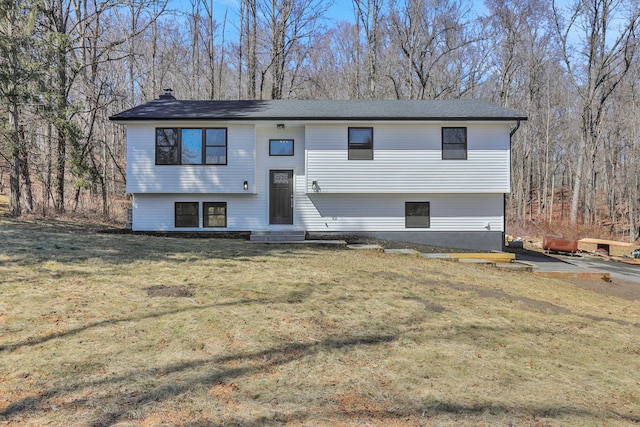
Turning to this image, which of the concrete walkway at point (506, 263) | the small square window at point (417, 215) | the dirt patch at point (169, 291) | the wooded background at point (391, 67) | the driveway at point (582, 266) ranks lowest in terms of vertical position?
the driveway at point (582, 266)

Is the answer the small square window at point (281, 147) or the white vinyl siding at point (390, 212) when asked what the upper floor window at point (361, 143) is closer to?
the white vinyl siding at point (390, 212)

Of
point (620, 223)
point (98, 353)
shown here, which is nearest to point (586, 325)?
point (98, 353)

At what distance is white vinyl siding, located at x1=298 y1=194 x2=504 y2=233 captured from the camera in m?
13.4

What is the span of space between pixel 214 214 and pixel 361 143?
5530mm

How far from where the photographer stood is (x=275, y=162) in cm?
1341

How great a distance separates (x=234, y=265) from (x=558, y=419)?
224 inches

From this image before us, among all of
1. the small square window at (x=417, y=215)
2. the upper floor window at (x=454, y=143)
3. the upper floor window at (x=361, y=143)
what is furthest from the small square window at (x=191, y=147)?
the upper floor window at (x=454, y=143)

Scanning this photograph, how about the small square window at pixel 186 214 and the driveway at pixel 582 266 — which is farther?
the small square window at pixel 186 214

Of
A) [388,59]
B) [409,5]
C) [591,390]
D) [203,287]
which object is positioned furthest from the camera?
[388,59]

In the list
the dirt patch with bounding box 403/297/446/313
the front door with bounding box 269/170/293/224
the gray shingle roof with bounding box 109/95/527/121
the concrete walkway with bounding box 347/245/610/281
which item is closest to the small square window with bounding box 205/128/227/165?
the gray shingle roof with bounding box 109/95/527/121

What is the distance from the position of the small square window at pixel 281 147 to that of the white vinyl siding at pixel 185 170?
819 mm

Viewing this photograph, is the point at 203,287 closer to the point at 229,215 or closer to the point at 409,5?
the point at 229,215

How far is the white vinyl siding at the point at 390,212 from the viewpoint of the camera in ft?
43.9

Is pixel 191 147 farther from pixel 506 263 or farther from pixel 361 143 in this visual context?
pixel 506 263
